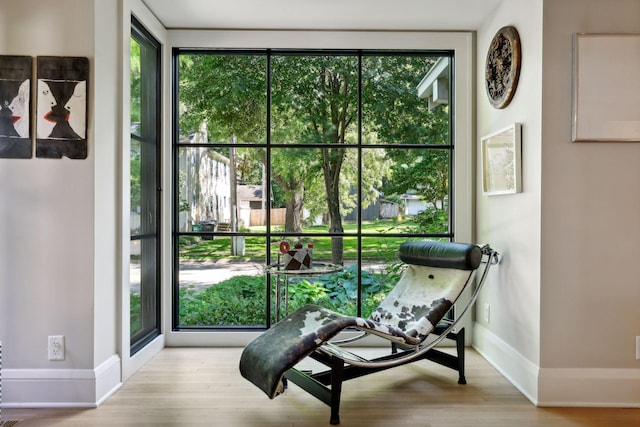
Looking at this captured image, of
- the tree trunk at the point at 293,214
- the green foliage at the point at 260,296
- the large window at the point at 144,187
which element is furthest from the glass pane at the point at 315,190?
the large window at the point at 144,187

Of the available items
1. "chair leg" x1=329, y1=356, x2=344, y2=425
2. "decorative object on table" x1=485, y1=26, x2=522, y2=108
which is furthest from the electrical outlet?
"decorative object on table" x1=485, y1=26, x2=522, y2=108

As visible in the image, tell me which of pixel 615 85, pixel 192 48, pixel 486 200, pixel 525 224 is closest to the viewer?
pixel 615 85

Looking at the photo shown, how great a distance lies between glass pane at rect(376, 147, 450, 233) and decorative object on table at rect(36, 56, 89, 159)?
2.23m

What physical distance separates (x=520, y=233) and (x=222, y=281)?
2.35 meters

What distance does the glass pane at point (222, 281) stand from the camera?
12.1 ft

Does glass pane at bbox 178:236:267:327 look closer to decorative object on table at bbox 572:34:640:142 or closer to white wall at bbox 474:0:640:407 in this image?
white wall at bbox 474:0:640:407

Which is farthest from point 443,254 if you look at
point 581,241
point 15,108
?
point 15,108

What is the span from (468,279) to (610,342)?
826 mm

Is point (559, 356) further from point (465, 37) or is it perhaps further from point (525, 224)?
point (465, 37)

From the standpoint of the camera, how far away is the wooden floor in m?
2.34

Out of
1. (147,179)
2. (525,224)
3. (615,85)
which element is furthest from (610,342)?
(147,179)

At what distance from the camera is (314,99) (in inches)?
145

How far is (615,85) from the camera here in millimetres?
2482

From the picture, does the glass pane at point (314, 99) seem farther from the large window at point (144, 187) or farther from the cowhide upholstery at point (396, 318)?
the cowhide upholstery at point (396, 318)
